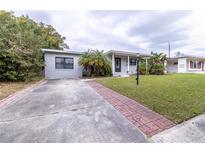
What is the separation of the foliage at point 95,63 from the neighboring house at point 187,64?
571 inches

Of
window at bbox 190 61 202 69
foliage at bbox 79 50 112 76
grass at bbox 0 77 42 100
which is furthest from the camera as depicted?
window at bbox 190 61 202 69

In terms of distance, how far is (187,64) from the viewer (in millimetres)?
23281

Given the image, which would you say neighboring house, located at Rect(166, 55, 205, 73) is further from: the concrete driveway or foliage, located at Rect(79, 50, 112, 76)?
the concrete driveway

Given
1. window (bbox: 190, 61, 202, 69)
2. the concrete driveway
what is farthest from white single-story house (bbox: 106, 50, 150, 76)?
the concrete driveway

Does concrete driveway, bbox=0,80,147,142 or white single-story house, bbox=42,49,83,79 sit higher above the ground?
white single-story house, bbox=42,49,83,79

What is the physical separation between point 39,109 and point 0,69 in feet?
26.6

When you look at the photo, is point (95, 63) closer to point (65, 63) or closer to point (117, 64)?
point (65, 63)

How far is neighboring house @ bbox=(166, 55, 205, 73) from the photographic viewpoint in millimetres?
23047

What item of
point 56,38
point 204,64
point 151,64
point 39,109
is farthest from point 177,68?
point 39,109

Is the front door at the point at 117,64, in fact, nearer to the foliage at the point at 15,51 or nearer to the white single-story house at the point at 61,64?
the white single-story house at the point at 61,64

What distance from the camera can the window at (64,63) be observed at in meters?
15.1

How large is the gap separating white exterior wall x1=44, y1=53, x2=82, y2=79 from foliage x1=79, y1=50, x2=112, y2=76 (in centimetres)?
128

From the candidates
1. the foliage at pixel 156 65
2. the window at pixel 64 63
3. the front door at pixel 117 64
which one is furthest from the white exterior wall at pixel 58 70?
the foliage at pixel 156 65
